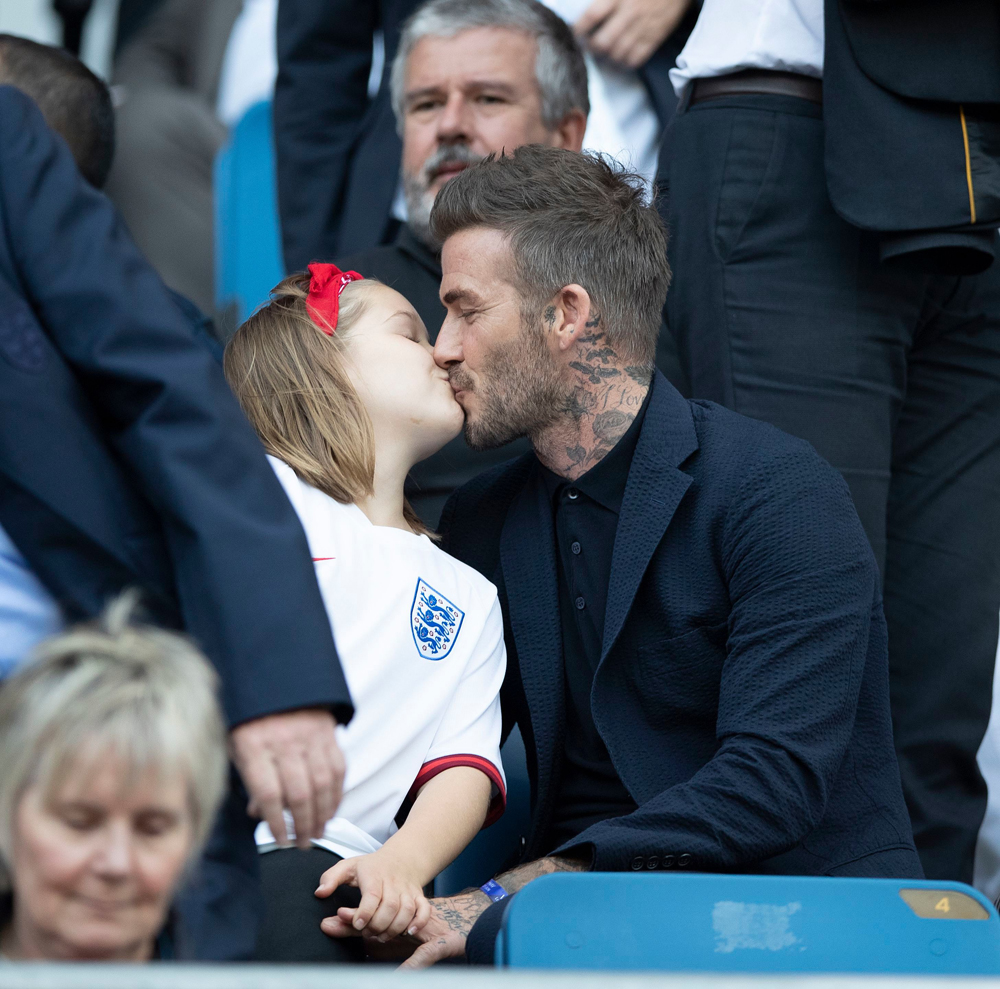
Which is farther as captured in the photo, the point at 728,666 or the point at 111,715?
the point at 728,666

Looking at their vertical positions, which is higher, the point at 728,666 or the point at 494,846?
the point at 728,666

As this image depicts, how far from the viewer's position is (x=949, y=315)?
2.33 metres

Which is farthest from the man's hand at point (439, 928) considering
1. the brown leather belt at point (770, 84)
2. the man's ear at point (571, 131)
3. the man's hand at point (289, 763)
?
the man's ear at point (571, 131)

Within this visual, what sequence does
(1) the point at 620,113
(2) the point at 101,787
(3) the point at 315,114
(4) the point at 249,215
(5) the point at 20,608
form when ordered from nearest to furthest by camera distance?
(2) the point at 101,787
(5) the point at 20,608
(1) the point at 620,113
(3) the point at 315,114
(4) the point at 249,215

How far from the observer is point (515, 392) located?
2.11 m

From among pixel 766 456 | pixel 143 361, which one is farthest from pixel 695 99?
pixel 143 361

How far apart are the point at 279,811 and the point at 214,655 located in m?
0.15

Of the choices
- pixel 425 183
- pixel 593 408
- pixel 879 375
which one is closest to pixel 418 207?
pixel 425 183

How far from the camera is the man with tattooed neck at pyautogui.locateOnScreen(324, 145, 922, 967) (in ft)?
5.51

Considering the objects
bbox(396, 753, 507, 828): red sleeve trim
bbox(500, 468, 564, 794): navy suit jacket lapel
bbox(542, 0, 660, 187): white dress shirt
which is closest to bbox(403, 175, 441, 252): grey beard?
bbox(542, 0, 660, 187): white dress shirt

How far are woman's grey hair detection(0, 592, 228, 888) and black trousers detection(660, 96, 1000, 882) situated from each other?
4.51 ft

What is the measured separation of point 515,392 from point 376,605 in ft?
1.51

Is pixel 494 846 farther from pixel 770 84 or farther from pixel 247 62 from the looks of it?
pixel 247 62

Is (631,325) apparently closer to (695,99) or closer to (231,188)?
(695,99)
